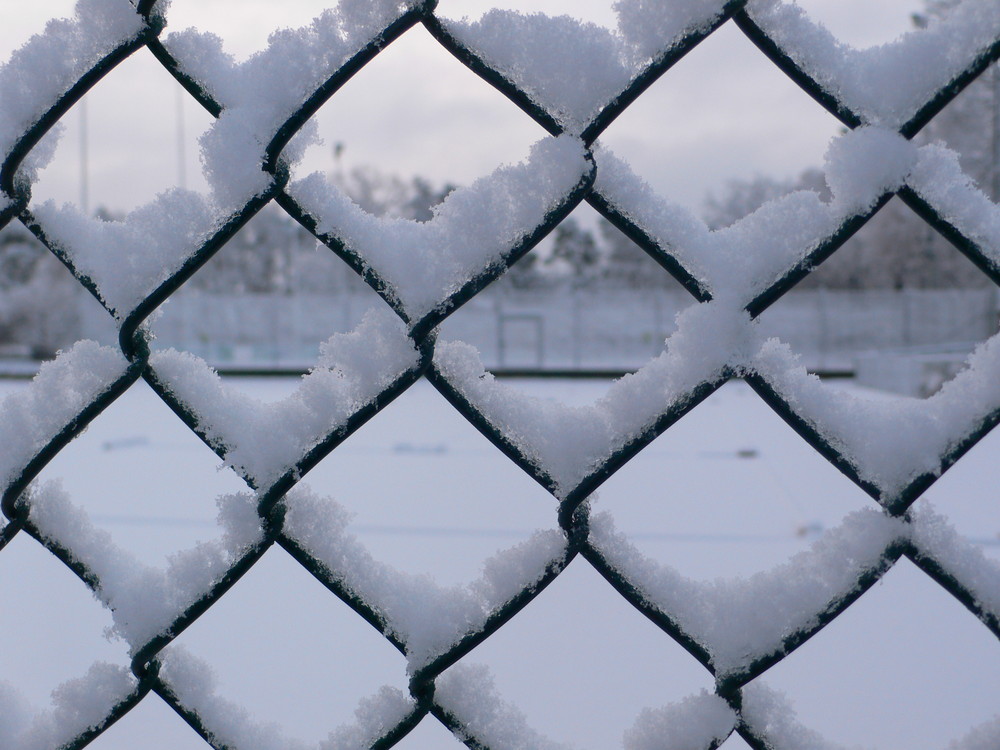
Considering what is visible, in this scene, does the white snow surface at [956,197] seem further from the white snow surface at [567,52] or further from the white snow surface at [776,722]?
the white snow surface at [776,722]

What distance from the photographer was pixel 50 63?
2.04ft

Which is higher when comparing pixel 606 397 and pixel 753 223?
pixel 753 223

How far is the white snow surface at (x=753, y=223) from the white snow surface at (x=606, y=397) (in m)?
0.03

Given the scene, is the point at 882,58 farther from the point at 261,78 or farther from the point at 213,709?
the point at 213,709

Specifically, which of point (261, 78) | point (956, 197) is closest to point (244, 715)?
point (261, 78)

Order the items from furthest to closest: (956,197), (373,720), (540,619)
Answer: (540,619)
(373,720)
(956,197)

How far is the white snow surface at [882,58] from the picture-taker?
0.51 meters

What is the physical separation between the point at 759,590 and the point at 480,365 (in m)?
0.27

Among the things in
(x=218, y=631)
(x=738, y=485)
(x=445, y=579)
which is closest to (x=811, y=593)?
(x=218, y=631)

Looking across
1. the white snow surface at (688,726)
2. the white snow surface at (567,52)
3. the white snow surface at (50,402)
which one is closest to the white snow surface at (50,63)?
the white snow surface at (50,402)

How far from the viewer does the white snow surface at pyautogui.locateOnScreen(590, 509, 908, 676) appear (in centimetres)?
57

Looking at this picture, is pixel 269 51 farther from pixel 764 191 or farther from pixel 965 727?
pixel 764 191

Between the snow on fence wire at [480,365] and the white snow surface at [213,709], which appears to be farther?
the white snow surface at [213,709]

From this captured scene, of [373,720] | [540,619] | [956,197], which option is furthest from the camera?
[540,619]
